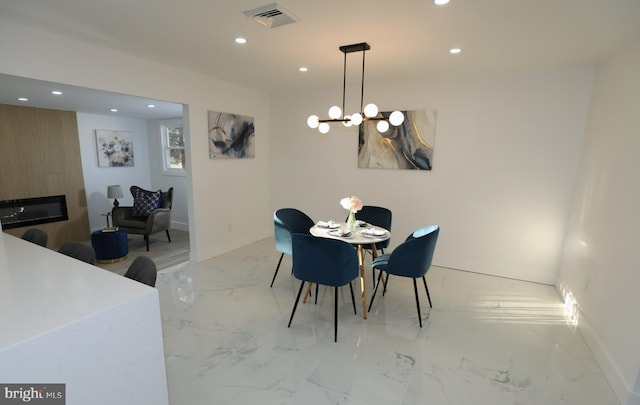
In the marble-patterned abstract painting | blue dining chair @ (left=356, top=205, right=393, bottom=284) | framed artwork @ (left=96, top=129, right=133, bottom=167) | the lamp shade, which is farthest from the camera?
framed artwork @ (left=96, top=129, right=133, bottom=167)

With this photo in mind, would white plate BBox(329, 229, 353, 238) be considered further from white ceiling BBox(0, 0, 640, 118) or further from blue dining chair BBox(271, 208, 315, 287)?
white ceiling BBox(0, 0, 640, 118)

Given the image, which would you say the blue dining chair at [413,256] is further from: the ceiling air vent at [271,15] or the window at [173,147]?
the window at [173,147]

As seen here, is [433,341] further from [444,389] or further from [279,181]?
[279,181]

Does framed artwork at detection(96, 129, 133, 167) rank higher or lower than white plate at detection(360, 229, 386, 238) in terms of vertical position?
higher

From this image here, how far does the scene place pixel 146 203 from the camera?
540 cm

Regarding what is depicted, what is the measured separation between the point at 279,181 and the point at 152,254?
7.40 feet

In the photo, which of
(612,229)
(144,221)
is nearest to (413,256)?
(612,229)

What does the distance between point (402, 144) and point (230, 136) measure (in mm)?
2428

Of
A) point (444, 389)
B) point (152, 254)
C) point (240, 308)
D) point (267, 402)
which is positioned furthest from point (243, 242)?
point (444, 389)

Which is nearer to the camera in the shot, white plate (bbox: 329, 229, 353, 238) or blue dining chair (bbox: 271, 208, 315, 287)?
white plate (bbox: 329, 229, 353, 238)

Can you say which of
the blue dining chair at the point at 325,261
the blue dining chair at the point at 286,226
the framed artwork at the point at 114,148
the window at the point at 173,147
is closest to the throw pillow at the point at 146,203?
the window at the point at 173,147

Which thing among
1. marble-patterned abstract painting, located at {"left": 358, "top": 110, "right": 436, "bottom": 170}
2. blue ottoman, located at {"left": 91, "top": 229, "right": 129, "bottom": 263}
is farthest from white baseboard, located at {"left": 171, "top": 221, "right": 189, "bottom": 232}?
marble-patterned abstract painting, located at {"left": 358, "top": 110, "right": 436, "bottom": 170}

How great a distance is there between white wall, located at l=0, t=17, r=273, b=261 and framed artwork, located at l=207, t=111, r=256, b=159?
0.09 metres

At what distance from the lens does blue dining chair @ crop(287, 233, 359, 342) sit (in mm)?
2479
